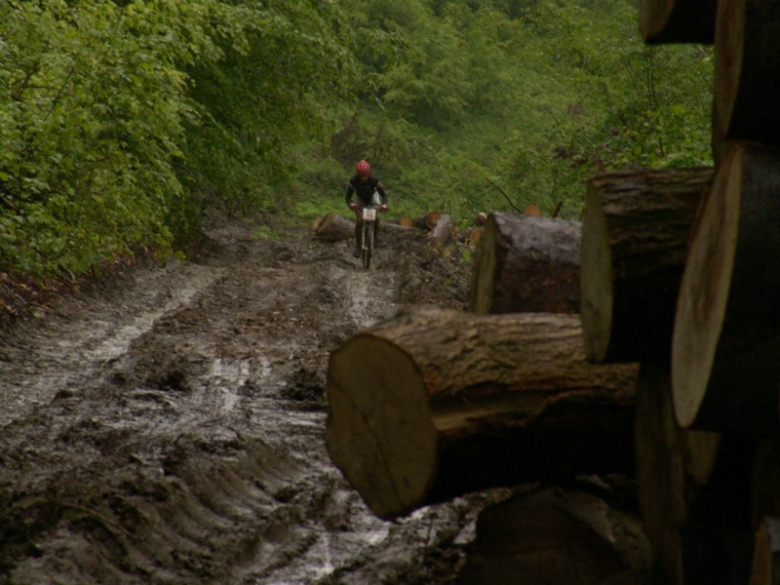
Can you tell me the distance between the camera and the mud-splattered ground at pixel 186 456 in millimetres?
3854

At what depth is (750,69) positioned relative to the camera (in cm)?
231

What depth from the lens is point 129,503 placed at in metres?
4.23

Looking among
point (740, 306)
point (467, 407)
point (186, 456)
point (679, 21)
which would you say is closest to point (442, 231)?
point (186, 456)

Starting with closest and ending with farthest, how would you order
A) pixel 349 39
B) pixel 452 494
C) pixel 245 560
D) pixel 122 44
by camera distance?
1. pixel 452 494
2. pixel 245 560
3. pixel 122 44
4. pixel 349 39

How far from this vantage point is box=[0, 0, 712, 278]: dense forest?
28.5 ft

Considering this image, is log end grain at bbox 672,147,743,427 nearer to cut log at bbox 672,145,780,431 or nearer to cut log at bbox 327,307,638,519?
cut log at bbox 672,145,780,431

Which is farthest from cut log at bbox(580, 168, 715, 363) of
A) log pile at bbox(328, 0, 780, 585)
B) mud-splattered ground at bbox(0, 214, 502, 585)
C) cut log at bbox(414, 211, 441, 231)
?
cut log at bbox(414, 211, 441, 231)

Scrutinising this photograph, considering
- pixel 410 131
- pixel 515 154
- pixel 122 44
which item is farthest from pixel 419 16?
pixel 122 44

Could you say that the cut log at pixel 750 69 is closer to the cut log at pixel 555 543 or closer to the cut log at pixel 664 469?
the cut log at pixel 664 469

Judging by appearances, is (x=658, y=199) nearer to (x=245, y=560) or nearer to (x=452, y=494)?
(x=452, y=494)

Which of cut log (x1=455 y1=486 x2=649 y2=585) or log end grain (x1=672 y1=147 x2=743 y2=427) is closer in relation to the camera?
log end grain (x1=672 y1=147 x2=743 y2=427)

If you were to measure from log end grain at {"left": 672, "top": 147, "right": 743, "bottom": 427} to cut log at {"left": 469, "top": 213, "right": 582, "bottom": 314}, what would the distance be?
154 centimetres

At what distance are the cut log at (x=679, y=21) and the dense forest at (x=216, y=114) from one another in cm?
421

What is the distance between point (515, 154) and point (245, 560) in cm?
1362
